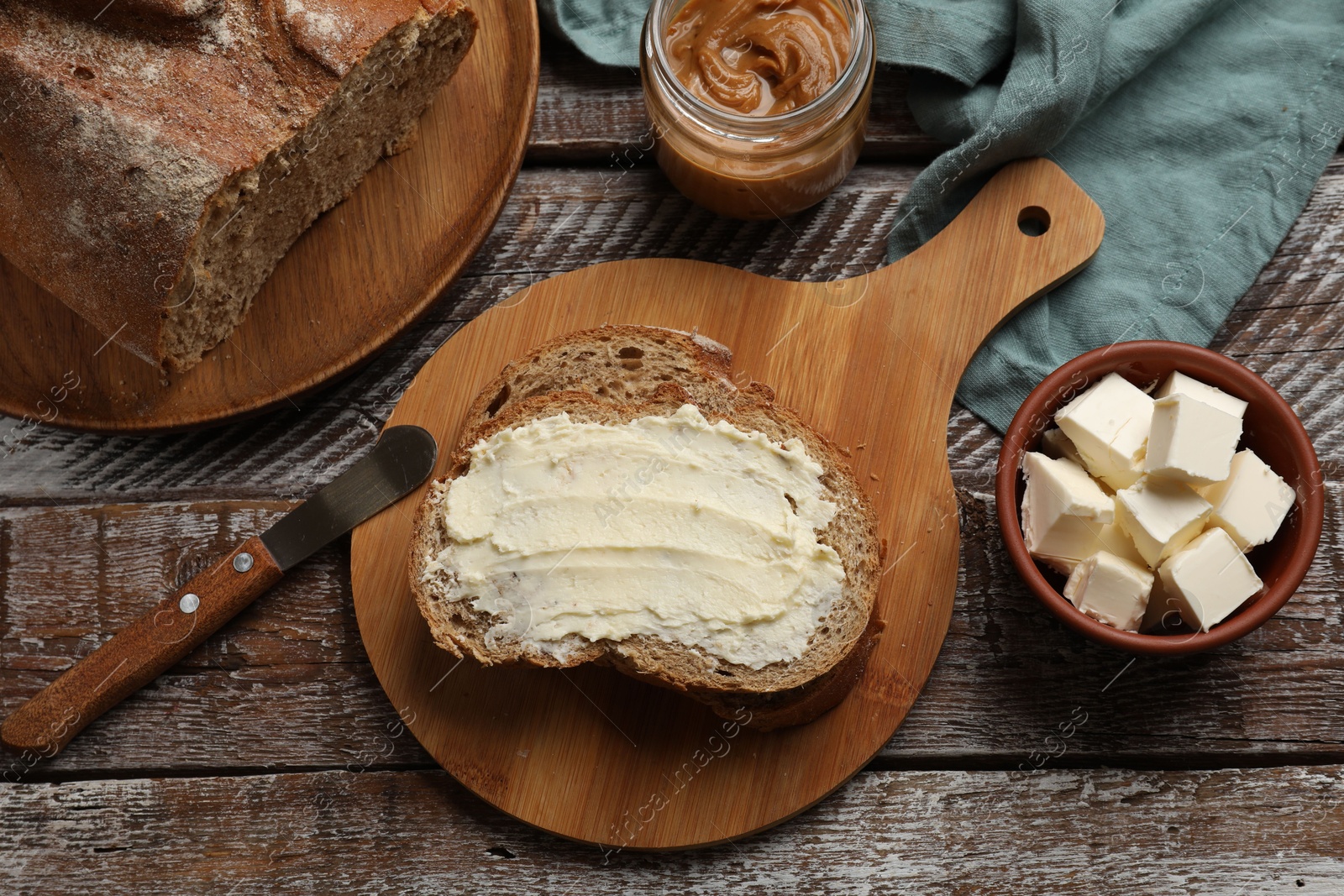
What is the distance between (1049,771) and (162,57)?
9.50 feet

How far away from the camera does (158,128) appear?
2.16 metres

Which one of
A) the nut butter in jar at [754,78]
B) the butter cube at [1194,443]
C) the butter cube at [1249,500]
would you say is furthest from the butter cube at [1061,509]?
the nut butter in jar at [754,78]

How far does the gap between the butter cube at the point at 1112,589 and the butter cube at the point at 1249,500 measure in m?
0.22

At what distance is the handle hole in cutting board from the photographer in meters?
2.57

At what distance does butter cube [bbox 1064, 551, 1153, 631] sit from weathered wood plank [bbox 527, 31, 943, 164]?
132 cm

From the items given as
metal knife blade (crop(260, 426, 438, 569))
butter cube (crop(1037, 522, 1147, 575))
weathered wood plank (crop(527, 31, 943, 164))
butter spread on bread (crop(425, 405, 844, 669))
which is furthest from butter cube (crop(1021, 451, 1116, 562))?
metal knife blade (crop(260, 426, 438, 569))

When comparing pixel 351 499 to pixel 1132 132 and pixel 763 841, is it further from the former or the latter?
pixel 1132 132

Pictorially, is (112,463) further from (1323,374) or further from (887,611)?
(1323,374)

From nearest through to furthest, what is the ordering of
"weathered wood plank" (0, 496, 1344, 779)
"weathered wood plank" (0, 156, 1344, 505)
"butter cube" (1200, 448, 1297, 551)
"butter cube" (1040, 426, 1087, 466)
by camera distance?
"butter cube" (1200, 448, 1297, 551)
"butter cube" (1040, 426, 1087, 466)
"weathered wood plank" (0, 496, 1344, 779)
"weathered wood plank" (0, 156, 1344, 505)

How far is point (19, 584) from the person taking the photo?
8.55 feet

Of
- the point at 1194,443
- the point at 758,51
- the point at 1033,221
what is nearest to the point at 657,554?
the point at 1194,443

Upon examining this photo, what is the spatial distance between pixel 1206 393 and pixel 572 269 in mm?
1695

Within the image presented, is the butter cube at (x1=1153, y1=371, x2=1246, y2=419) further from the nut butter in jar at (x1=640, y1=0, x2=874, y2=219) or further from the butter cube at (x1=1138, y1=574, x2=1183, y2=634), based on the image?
→ the nut butter in jar at (x1=640, y1=0, x2=874, y2=219)

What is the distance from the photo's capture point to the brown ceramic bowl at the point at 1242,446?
7.01 feet
